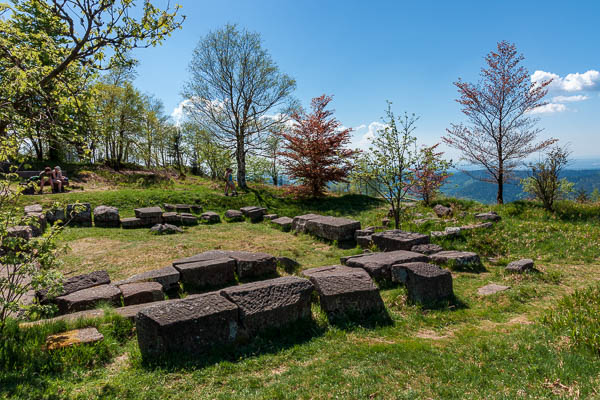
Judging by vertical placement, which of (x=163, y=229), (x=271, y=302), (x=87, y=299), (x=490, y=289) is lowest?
(x=490, y=289)

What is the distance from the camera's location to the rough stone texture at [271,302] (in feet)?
15.1

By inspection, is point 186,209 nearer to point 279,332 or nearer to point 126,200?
point 126,200

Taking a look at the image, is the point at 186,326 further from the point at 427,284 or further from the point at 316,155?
the point at 316,155

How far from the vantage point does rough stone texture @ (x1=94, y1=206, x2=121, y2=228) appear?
1308cm

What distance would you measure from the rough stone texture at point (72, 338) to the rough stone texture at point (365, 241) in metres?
8.02

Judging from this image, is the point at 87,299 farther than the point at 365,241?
No

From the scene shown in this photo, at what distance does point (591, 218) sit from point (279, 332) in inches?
539

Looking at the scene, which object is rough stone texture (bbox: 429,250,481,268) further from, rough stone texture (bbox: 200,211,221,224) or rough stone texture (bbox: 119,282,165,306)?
rough stone texture (bbox: 200,211,221,224)

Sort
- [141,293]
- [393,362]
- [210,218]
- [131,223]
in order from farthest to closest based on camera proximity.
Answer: [210,218], [131,223], [141,293], [393,362]

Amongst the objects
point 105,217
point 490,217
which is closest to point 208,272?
point 105,217

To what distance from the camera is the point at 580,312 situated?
4.64 m

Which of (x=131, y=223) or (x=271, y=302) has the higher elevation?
(x=131, y=223)

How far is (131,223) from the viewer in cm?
1337

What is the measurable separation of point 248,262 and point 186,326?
3702 mm
